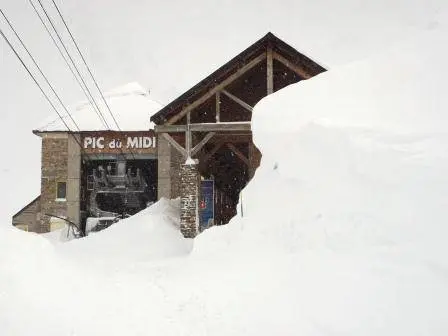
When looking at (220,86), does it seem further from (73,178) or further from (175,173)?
(73,178)

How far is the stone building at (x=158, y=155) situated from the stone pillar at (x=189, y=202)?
0.03 meters

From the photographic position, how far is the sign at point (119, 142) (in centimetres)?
2738

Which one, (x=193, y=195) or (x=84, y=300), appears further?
(x=193, y=195)

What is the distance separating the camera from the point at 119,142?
27.5m

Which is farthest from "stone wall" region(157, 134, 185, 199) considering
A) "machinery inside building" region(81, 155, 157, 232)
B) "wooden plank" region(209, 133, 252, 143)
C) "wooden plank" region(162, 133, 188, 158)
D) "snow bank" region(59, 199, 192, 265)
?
"wooden plank" region(162, 133, 188, 158)

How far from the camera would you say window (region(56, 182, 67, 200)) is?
27.8m

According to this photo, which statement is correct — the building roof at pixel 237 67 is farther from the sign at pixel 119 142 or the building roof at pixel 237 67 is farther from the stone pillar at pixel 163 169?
the sign at pixel 119 142

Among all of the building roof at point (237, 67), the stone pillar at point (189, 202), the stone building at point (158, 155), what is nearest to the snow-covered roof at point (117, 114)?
the stone building at point (158, 155)

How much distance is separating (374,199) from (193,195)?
9490mm

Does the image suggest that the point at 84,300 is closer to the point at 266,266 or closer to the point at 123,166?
the point at 266,266

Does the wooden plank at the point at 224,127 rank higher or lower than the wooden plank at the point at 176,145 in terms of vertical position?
higher

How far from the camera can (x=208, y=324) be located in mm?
5430

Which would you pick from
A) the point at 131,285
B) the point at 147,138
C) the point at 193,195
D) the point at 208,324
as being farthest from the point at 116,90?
the point at 208,324

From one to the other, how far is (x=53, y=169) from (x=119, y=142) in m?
4.15
